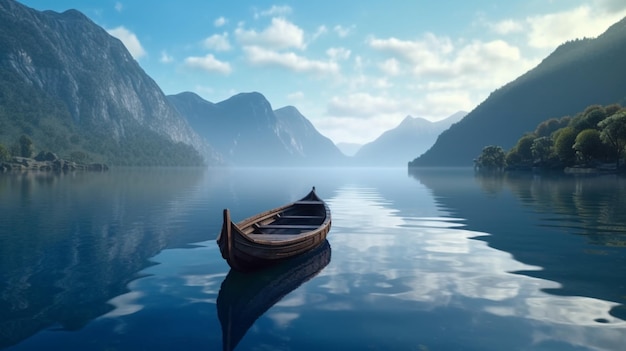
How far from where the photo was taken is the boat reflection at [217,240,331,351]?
31.2 feet

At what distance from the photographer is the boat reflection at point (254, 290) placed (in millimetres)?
9523

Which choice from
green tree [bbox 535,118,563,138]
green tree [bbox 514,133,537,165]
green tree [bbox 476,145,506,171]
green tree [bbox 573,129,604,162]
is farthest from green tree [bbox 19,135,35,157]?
green tree [bbox 535,118,563,138]

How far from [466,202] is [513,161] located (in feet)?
393

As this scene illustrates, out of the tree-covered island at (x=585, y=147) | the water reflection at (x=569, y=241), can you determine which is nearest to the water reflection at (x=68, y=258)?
the water reflection at (x=569, y=241)

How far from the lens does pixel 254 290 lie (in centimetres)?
1214

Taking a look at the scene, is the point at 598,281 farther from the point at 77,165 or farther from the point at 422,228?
the point at 77,165

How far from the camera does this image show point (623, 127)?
80812 millimetres

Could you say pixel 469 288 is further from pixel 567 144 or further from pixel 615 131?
pixel 567 144

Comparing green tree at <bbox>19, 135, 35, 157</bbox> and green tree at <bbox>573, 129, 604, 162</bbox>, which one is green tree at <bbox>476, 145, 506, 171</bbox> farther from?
green tree at <bbox>19, 135, 35, 157</bbox>

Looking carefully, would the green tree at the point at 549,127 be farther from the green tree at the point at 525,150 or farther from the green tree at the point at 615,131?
the green tree at the point at 615,131

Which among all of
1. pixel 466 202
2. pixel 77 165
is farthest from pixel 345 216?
pixel 77 165

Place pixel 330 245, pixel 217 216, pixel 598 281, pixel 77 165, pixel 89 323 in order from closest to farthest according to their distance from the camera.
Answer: pixel 89 323 < pixel 598 281 < pixel 330 245 < pixel 217 216 < pixel 77 165

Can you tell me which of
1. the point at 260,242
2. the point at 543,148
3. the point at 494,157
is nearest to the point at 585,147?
the point at 543,148

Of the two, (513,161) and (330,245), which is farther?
(513,161)
